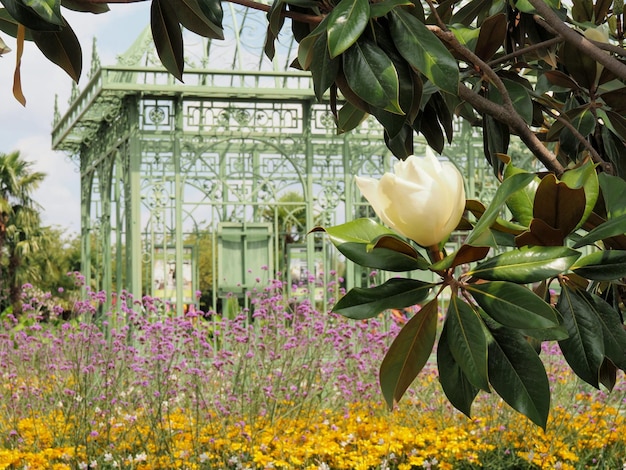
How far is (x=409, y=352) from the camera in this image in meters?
1.03

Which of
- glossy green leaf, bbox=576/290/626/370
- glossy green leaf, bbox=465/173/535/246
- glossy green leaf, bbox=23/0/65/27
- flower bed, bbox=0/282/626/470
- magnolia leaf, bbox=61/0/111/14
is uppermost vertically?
magnolia leaf, bbox=61/0/111/14

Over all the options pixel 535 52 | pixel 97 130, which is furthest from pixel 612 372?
pixel 97 130

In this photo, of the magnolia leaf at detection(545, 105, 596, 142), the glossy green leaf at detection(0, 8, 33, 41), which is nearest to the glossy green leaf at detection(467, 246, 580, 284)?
the magnolia leaf at detection(545, 105, 596, 142)

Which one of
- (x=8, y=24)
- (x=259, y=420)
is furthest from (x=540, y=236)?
(x=259, y=420)

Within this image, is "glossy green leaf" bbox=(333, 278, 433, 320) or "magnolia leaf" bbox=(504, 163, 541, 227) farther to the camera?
"magnolia leaf" bbox=(504, 163, 541, 227)

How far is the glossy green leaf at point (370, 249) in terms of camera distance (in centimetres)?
100

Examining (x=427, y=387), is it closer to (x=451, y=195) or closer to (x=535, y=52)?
(x=535, y=52)

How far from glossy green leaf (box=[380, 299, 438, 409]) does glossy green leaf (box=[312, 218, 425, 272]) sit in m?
0.06

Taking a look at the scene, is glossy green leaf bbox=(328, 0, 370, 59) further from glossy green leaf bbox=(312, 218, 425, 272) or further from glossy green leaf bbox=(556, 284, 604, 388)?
glossy green leaf bbox=(556, 284, 604, 388)

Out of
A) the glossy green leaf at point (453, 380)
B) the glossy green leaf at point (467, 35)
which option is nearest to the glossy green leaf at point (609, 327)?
the glossy green leaf at point (453, 380)

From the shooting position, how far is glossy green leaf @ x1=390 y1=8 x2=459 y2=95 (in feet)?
3.51

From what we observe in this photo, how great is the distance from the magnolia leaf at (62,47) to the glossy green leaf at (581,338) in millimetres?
783

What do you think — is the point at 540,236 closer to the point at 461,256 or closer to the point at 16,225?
the point at 461,256

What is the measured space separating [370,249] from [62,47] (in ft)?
2.04
